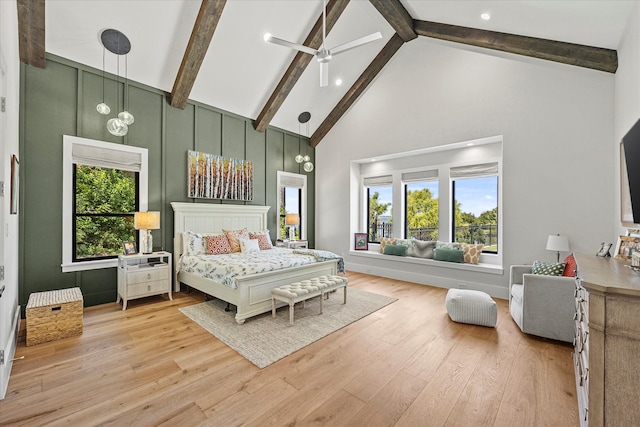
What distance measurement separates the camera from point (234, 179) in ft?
18.7

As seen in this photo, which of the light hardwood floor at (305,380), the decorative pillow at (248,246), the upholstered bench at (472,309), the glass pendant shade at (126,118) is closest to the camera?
the light hardwood floor at (305,380)

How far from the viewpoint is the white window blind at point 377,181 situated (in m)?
6.55

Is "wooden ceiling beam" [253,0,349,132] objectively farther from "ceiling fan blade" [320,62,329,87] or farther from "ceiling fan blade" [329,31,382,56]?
"ceiling fan blade" [329,31,382,56]

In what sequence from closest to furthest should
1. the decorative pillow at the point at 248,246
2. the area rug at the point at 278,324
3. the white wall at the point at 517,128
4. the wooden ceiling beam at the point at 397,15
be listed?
the area rug at the point at 278,324 → the white wall at the point at 517,128 → the wooden ceiling beam at the point at 397,15 → the decorative pillow at the point at 248,246

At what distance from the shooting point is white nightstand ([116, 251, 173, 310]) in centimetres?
393

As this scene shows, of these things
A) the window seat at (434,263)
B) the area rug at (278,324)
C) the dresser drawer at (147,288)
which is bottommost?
the area rug at (278,324)

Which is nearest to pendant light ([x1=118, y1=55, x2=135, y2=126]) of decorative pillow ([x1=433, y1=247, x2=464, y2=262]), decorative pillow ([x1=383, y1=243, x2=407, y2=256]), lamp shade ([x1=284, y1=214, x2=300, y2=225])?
lamp shade ([x1=284, y1=214, x2=300, y2=225])

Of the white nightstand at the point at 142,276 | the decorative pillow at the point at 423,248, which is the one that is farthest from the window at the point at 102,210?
the decorative pillow at the point at 423,248

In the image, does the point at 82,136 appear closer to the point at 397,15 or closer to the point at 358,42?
the point at 358,42

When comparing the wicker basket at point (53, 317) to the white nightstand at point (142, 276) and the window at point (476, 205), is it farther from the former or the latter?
the window at point (476, 205)

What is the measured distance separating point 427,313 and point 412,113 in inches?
150

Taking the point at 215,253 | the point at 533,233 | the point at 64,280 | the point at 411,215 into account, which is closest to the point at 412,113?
the point at 411,215

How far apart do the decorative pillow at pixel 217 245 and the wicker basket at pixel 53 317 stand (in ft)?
5.97

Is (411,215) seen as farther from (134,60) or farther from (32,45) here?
(32,45)
